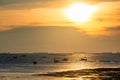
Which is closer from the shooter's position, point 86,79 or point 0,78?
point 86,79

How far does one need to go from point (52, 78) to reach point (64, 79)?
2835 mm

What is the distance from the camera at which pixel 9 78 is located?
6788 centimetres

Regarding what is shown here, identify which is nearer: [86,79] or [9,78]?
[86,79]

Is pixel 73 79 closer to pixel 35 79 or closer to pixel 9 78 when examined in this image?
pixel 35 79

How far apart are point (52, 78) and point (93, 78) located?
253 inches

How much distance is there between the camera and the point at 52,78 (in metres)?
67.6

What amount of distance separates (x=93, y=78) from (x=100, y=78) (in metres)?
1.05

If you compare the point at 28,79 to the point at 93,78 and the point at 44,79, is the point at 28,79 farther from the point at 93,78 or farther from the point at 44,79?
the point at 93,78

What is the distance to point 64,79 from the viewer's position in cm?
6538

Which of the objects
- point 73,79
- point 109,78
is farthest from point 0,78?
point 109,78

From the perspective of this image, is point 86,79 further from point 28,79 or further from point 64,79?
point 28,79

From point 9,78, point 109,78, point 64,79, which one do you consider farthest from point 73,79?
point 9,78

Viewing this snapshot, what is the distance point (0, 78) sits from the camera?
6788cm

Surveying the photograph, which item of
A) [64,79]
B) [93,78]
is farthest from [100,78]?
[64,79]
